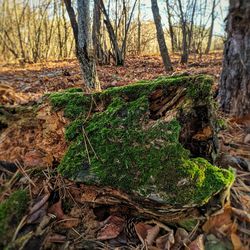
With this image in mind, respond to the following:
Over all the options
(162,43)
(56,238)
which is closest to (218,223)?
(56,238)

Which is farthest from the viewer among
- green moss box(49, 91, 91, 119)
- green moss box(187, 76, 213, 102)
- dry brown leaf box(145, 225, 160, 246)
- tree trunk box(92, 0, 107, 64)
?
tree trunk box(92, 0, 107, 64)

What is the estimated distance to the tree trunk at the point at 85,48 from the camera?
3516 millimetres

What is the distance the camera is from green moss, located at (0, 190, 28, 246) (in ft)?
4.36

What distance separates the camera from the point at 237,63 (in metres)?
2.88

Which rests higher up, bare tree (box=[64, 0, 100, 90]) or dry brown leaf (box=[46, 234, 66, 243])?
bare tree (box=[64, 0, 100, 90])

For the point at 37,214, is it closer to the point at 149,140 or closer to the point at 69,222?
the point at 69,222

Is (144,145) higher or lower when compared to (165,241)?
higher

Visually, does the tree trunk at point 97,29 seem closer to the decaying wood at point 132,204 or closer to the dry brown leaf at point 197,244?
the decaying wood at point 132,204

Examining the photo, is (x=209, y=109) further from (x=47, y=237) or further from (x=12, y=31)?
(x=12, y=31)

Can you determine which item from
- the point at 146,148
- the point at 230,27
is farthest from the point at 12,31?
the point at 146,148

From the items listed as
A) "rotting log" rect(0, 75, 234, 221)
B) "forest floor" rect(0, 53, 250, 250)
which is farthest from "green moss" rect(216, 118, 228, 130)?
"forest floor" rect(0, 53, 250, 250)

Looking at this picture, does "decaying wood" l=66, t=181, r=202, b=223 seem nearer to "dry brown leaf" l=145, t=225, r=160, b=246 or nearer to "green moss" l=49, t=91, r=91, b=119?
"dry brown leaf" l=145, t=225, r=160, b=246

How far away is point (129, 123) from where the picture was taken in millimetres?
1721

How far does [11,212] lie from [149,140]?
0.80 meters
